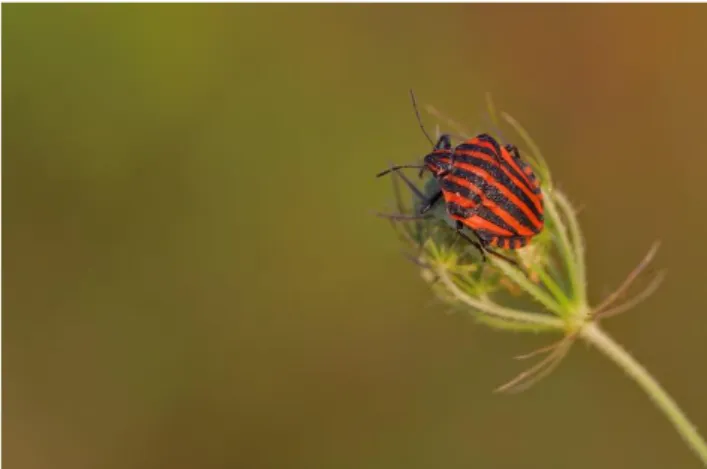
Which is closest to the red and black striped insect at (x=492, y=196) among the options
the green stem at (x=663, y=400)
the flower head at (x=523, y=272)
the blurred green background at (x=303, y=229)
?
the flower head at (x=523, y=272)

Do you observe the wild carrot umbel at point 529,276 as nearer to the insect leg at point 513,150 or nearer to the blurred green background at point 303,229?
the insect leg at point 513,150

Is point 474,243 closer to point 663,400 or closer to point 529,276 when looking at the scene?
point 529,276

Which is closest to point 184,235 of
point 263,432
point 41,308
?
point 41,308

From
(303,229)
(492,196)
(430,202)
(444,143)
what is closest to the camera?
(492,196)

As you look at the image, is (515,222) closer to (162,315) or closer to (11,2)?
(162,315)

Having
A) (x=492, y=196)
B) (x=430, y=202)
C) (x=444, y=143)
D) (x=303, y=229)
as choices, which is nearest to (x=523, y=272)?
(x=492, y=196)

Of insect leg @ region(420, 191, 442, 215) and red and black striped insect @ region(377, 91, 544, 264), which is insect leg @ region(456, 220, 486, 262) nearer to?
red and black striped insect @ region(377, 91, 544, 264)
